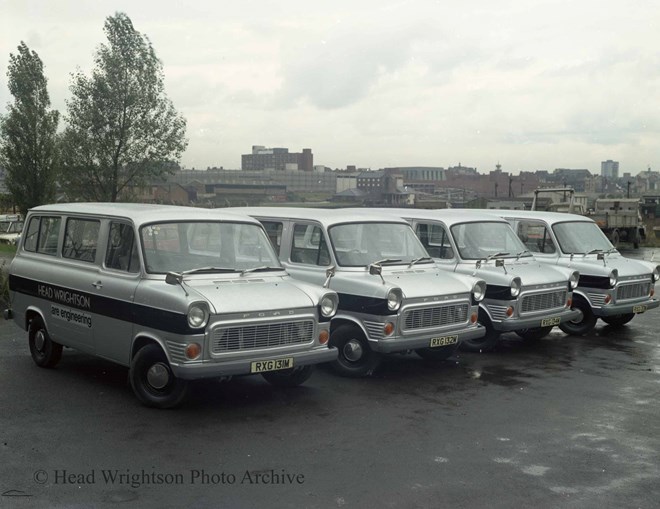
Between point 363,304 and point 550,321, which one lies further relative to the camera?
point 550,321

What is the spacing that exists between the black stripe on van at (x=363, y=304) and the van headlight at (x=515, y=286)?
2.64 m

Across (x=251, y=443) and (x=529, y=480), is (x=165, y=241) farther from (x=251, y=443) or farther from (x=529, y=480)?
(x=529, y=480)

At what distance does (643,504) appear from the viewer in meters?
5.72

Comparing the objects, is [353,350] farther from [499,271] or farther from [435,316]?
[499,271]

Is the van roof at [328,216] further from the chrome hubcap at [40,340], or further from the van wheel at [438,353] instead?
the chrome hubcap at [40,340]

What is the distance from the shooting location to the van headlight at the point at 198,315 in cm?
753

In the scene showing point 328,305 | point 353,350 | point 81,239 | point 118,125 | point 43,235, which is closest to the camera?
point 328,305

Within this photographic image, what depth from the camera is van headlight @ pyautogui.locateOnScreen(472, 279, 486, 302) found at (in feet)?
34.3

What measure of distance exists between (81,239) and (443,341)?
15.2 ft

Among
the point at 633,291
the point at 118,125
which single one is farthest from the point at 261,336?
the point at 118,125

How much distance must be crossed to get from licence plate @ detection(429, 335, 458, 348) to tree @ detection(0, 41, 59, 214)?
98.1 feet

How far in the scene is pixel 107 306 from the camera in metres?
8.48

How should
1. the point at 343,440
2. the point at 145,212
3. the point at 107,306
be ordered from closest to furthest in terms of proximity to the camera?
the point at 343,440 → the point at 107,306 → the point at 145,212

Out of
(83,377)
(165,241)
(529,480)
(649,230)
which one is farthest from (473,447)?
(649,230)
